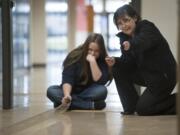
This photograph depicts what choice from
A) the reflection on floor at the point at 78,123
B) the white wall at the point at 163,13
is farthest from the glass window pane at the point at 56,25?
the reflection on floor at the point at 78,123

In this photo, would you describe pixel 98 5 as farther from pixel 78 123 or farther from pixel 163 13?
pixel 78 123

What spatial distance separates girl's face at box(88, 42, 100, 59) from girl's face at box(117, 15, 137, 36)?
20.1 inches

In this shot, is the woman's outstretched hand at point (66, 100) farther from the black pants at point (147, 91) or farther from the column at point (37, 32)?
the column at point (37, 32)

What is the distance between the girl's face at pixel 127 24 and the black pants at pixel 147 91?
0.32m

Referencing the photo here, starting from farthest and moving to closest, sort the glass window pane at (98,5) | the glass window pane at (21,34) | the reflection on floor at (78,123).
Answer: the glass window pane at (98,5) < the glass window pane at (21,34) < the reflection on floor at (78,123)

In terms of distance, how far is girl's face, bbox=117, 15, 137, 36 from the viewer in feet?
12.5

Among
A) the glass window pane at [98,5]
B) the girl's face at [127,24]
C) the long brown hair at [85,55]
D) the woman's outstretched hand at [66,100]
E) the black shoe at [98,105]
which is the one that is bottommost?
the black shoe at [98,105]

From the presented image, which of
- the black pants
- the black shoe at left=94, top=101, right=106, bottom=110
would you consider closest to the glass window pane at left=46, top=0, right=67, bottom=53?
the black shoe at left=94, top=101, right=106, bottom=110

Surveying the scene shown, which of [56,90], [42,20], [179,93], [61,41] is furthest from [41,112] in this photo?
[61,41]

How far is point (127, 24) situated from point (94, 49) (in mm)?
615

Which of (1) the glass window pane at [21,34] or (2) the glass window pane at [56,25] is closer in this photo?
(1) the glass window pane at [21,34]

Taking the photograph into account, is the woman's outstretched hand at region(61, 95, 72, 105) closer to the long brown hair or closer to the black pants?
the long brown hair

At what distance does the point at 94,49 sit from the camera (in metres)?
4.31

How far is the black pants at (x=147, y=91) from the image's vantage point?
3785 millimetres
